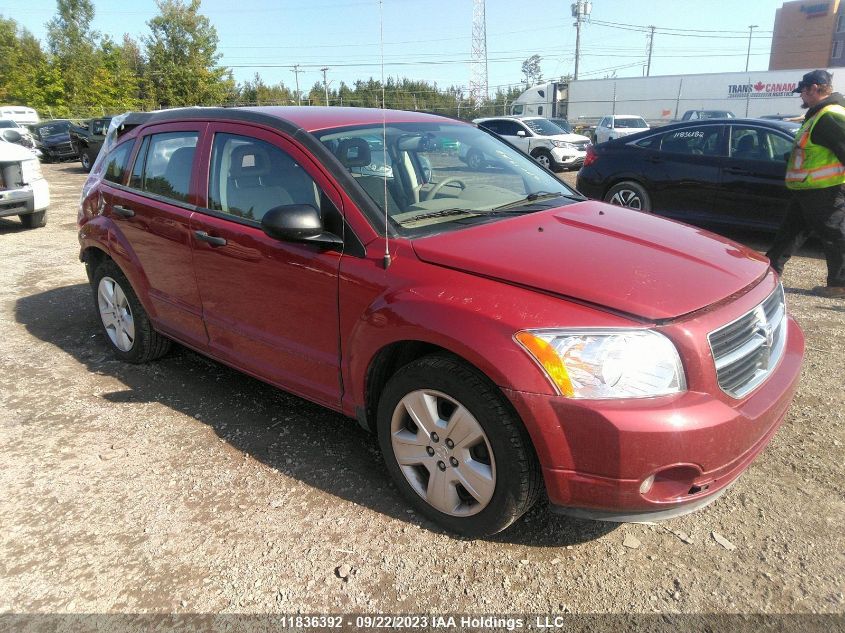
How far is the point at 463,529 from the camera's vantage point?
2463mm

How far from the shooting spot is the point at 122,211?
13.1ft

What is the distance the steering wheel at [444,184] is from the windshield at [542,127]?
15488 millimetres

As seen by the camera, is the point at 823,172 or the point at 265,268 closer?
the point at 265,268

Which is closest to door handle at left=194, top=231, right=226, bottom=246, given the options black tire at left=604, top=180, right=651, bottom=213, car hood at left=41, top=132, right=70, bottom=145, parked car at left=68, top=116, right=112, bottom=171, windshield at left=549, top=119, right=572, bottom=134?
black tire at left=604, top=180, right=651, bottom=213

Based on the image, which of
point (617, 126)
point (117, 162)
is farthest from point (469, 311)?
point (617, 126)

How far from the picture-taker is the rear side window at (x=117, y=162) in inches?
164

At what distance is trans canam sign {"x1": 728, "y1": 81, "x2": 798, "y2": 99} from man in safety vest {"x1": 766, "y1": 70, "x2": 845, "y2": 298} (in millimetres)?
27251

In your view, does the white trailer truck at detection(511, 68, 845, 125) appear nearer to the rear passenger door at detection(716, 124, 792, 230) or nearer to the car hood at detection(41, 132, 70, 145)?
the car hood at detection(41, 132, 70, 145)

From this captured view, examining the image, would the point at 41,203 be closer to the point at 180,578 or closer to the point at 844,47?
the point at 180,578

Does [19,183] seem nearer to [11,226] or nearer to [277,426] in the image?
[11,226]

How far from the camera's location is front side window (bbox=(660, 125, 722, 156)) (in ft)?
23.4

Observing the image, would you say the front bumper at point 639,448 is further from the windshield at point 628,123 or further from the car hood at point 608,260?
the windshield at point 628,123

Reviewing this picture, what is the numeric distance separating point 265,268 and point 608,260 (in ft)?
5.39

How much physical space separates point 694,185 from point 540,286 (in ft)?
19.1
